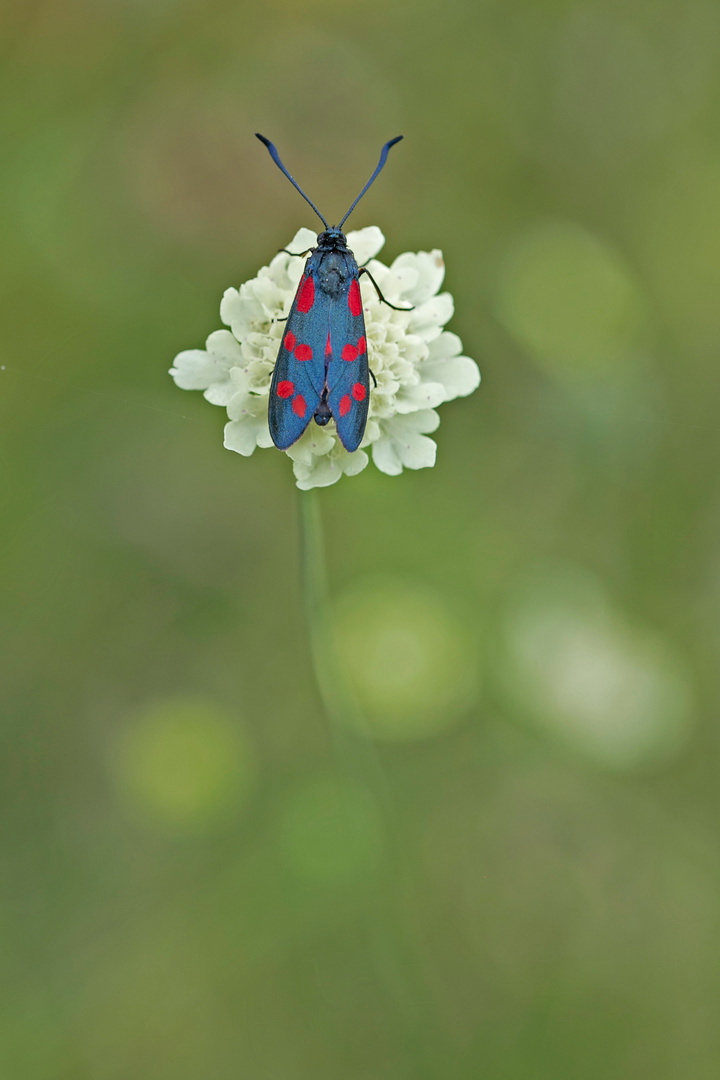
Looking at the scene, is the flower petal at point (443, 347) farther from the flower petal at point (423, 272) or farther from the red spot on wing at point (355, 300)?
the red spot on wing at point (355, 300)

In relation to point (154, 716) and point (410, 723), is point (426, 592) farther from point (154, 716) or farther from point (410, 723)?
point (154, 716)

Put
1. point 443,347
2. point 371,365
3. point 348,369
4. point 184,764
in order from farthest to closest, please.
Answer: point 184,764 < point 443,347 < point 371,365 < point 348,369

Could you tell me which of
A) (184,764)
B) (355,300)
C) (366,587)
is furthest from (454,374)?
(184,764)

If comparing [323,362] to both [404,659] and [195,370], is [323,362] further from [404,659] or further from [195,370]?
[404,659]

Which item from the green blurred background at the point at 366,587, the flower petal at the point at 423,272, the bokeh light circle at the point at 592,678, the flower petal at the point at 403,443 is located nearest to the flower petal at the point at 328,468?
the flower petal at the point at 403,443

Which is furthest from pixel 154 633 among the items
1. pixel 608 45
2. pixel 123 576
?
pixel 608 45
